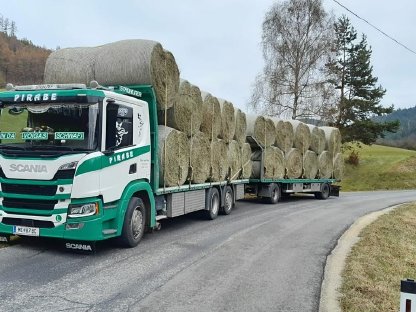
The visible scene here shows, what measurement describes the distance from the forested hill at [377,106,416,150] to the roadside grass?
106 ft

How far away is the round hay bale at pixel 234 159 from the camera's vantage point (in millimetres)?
12883

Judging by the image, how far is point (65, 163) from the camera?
6.45 meters

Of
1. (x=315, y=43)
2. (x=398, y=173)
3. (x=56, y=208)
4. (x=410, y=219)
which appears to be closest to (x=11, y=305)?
(x=56, y=208)

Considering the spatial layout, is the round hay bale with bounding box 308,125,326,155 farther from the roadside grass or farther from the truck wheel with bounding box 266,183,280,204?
the roadside grass

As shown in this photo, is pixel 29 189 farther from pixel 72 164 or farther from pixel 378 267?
pixel 378 267

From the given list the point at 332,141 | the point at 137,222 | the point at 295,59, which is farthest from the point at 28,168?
the point at 295,59

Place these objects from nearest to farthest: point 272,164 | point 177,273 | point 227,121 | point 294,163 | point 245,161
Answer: point 177,273
point 227,121
point 245,161
point 272,164
point 294,163

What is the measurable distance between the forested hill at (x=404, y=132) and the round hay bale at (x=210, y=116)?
32.0 metres

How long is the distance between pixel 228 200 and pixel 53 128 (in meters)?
6.91

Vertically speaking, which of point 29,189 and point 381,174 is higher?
point 381,174

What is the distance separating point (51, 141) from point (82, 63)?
257 cm

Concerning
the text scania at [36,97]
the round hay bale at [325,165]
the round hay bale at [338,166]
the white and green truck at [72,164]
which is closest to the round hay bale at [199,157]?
the white and green truck at [72,164]

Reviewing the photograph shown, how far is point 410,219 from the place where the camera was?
1333 centimetres

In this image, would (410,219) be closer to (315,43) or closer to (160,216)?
(160,216)
